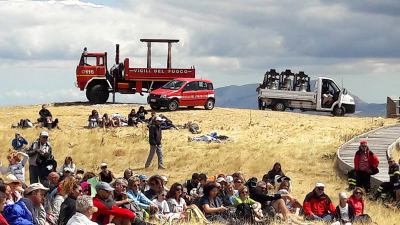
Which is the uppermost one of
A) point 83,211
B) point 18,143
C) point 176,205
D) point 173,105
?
point 173,105

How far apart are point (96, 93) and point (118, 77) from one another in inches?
54.9

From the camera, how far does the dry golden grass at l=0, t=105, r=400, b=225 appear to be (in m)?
23.6

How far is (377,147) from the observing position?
25.9 meters

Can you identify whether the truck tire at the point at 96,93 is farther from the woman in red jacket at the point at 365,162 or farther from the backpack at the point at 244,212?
the backpack at the point at 244,212

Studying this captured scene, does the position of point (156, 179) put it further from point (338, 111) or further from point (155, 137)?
point (338, 111)

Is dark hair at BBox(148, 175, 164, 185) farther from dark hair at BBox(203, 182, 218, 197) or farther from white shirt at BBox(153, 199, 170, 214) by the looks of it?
dark hair at BBox(203, 182, 218, 197)

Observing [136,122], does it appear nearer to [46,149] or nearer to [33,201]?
[46,149]

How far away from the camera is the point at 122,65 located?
40.1 metres

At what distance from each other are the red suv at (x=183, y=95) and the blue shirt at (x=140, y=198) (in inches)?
891

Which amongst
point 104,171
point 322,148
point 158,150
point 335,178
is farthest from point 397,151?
point 104,171

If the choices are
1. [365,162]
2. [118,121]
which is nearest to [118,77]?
[118,121]

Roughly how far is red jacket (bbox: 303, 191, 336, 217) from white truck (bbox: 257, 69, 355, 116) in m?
24.0

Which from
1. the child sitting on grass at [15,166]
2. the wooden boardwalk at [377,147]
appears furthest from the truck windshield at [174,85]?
the child sitting on grass at [15,166]

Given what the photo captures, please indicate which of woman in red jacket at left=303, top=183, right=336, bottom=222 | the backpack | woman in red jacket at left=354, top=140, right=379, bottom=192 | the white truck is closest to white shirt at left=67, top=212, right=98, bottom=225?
the backpack
